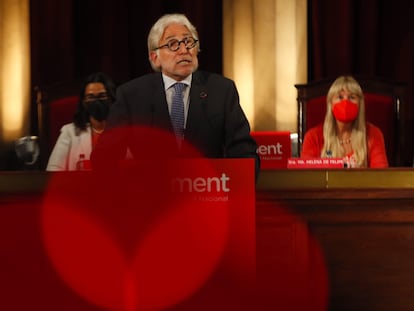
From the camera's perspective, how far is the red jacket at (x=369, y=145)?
3.10m

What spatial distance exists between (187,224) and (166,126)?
801 mm

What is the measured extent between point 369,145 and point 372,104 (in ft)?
1.15

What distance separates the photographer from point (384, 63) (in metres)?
4.37

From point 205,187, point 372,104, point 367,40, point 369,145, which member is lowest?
point 205,187

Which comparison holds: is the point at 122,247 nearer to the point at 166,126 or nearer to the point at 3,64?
the point at 166,126

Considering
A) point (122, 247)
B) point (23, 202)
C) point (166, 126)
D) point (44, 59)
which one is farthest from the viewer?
point (44, 59)

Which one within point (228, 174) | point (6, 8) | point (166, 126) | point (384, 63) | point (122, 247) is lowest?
point (122, 247)

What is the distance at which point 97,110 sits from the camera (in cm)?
303

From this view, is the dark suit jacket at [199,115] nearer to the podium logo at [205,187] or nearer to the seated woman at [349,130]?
the podium logo at [205,187]

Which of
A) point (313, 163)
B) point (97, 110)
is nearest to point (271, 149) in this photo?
point (313, 163)

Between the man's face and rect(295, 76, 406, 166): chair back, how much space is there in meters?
1.59

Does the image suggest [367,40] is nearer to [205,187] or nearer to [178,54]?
[178,54]

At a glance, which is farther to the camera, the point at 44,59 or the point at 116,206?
the point at 44,59

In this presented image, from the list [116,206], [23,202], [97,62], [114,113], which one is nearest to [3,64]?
[97,62]
